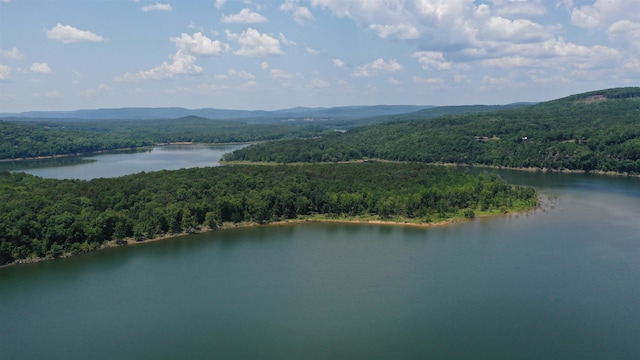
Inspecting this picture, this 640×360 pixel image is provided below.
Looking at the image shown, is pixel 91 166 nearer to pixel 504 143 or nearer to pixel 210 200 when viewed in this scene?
pixel 210 200

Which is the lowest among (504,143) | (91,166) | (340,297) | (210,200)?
(340,297)

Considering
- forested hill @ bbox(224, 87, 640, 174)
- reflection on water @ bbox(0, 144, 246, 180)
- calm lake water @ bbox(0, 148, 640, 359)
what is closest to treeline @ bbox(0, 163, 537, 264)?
calm lake water @ bbox(0, 148, 640, 359)

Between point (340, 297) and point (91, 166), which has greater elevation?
point (91, 166)

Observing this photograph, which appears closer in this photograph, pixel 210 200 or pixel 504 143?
pixel 210 200

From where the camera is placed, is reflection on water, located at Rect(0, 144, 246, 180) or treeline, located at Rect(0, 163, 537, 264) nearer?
treeline, located at Rect(0, 163, 537, 264)

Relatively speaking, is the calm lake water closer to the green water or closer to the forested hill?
the green water

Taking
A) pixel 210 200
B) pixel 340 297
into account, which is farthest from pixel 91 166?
pixel 340 297
